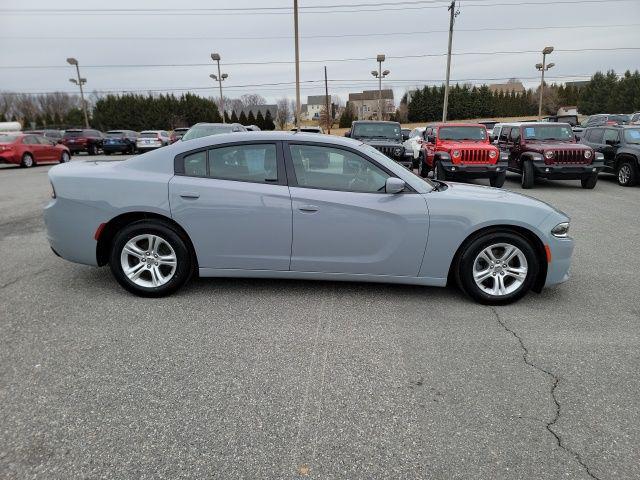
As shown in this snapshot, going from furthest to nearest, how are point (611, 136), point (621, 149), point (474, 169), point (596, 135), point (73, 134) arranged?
point (73, 134)
point (596, 135)
point (611, 136)
point (621, 149)
point (474, 169)

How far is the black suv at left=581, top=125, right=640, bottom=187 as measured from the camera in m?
12.8

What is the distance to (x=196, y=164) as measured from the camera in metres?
4.32

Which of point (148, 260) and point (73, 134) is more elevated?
point (73, 134)

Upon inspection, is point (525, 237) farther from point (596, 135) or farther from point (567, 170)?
point (596, 135)

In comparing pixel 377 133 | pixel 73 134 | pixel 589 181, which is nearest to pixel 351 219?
pixel 589 181

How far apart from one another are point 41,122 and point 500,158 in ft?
259

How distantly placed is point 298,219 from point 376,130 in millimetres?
11457

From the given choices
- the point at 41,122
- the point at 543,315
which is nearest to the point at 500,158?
the point at 543,315

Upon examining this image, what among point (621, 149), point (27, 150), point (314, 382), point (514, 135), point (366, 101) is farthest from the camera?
point (366, 101)

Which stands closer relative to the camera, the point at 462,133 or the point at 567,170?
the point at 567,170

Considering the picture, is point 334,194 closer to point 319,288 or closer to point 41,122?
point 319,288

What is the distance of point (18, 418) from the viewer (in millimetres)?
2557

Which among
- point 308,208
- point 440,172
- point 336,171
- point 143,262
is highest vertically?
point 336,171

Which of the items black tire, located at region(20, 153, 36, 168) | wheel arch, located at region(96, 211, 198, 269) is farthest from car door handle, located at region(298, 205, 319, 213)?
black tire, located at region(20, 153, 36, 168)
